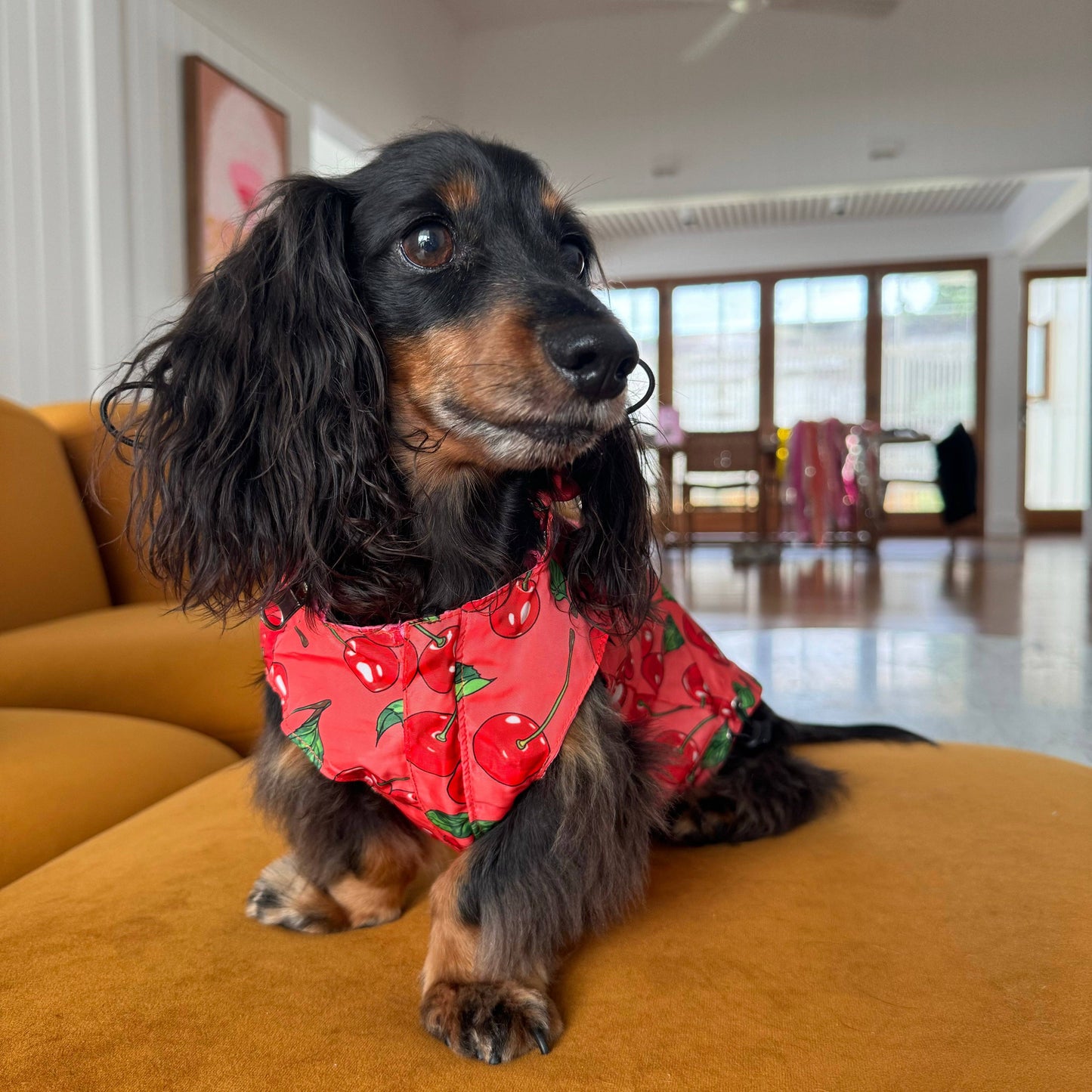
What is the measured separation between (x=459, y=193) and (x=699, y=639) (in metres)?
0.70

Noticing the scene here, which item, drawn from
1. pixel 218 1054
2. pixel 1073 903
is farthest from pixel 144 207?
pixel 1073 903

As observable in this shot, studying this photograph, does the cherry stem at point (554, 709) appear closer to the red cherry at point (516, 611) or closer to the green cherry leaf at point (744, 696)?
the red cherry at point (516, 611)

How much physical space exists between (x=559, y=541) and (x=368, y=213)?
44 cm

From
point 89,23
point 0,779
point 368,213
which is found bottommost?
point 0,779

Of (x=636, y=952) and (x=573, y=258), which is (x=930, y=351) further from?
(x=636, y=952)

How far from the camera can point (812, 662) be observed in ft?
10.5

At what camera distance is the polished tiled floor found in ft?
8.29

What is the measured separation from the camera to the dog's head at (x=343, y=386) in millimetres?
972

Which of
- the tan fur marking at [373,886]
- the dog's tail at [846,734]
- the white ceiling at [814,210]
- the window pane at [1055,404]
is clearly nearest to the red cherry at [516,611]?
the tan fur marking at [373,886]

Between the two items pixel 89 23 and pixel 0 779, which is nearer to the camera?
pixel 0 779

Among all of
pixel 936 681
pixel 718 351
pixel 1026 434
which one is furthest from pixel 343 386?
pixel 1026 434

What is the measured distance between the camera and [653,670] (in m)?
1.23

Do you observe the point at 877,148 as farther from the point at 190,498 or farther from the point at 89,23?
the point at 190,498

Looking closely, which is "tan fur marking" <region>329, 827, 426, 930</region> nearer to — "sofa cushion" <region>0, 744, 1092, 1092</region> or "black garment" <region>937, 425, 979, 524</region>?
"sofa cushion" <region>0, 744, 1092, 1092</region>
